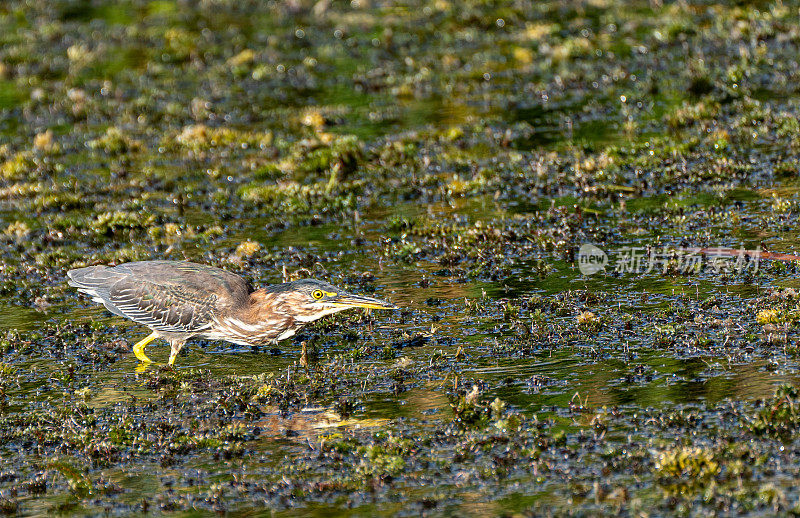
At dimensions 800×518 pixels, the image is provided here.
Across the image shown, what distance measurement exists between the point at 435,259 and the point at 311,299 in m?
3.12

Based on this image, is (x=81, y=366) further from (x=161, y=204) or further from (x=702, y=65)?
(x=702, y=65)

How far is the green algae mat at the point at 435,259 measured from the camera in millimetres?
8695

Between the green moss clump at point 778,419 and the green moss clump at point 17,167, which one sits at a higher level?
the green moss clump at point 17,167

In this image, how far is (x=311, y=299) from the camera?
11.0 m

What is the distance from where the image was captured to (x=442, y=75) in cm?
2283

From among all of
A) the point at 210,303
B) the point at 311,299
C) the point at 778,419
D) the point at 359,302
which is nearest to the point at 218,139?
the point at 210,303

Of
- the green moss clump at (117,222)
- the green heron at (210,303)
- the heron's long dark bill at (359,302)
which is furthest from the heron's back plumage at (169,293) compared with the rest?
the green moss clump at (117,222)

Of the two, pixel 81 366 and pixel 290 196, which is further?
pixel 290 196

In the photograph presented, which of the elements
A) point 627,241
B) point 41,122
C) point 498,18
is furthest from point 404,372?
point 498,18

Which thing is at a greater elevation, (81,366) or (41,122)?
(41,122)

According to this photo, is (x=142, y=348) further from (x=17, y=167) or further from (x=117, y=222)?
(x=17, y=167)

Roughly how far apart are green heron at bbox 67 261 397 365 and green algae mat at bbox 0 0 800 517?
0.42 meters

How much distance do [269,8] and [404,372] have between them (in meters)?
22.6

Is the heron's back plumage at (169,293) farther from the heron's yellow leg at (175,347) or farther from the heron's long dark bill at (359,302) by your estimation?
the heron's long dark bill at (359,302)
